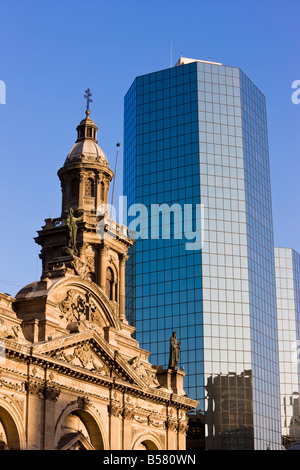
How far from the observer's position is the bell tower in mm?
78250

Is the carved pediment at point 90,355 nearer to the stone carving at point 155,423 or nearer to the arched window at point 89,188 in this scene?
the stone carving at point 155,423

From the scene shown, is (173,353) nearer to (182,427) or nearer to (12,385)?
(182,427)

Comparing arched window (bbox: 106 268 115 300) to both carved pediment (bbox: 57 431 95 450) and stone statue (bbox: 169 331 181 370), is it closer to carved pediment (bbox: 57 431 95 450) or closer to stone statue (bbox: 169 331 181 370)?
stone statue (bbox: 169 331 181 370)

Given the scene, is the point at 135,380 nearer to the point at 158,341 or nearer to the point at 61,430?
the point at 61,430

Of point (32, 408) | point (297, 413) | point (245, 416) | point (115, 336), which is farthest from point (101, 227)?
point (297, 413)

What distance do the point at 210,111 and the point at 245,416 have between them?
128ft

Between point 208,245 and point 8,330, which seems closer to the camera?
point 8,330

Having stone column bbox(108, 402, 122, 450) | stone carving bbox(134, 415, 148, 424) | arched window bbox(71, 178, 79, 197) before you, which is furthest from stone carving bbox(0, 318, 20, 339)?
arched window bbox(71, 178, 79, 197)

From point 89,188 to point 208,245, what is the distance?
28.7m

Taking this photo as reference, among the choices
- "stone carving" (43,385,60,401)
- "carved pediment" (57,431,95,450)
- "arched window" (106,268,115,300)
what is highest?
"arched window" (106,268,115,300)

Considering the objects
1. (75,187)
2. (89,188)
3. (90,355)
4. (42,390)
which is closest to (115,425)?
(90,355)

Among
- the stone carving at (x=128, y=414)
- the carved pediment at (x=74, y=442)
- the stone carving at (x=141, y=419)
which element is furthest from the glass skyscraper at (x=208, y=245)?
the carved pediment at (x=74, y=442)

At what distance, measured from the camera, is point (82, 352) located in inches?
2504

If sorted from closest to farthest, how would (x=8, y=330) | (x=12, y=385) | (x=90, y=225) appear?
(x=12, y=385) → (x=8, y=330) → (x=90, y=225)
